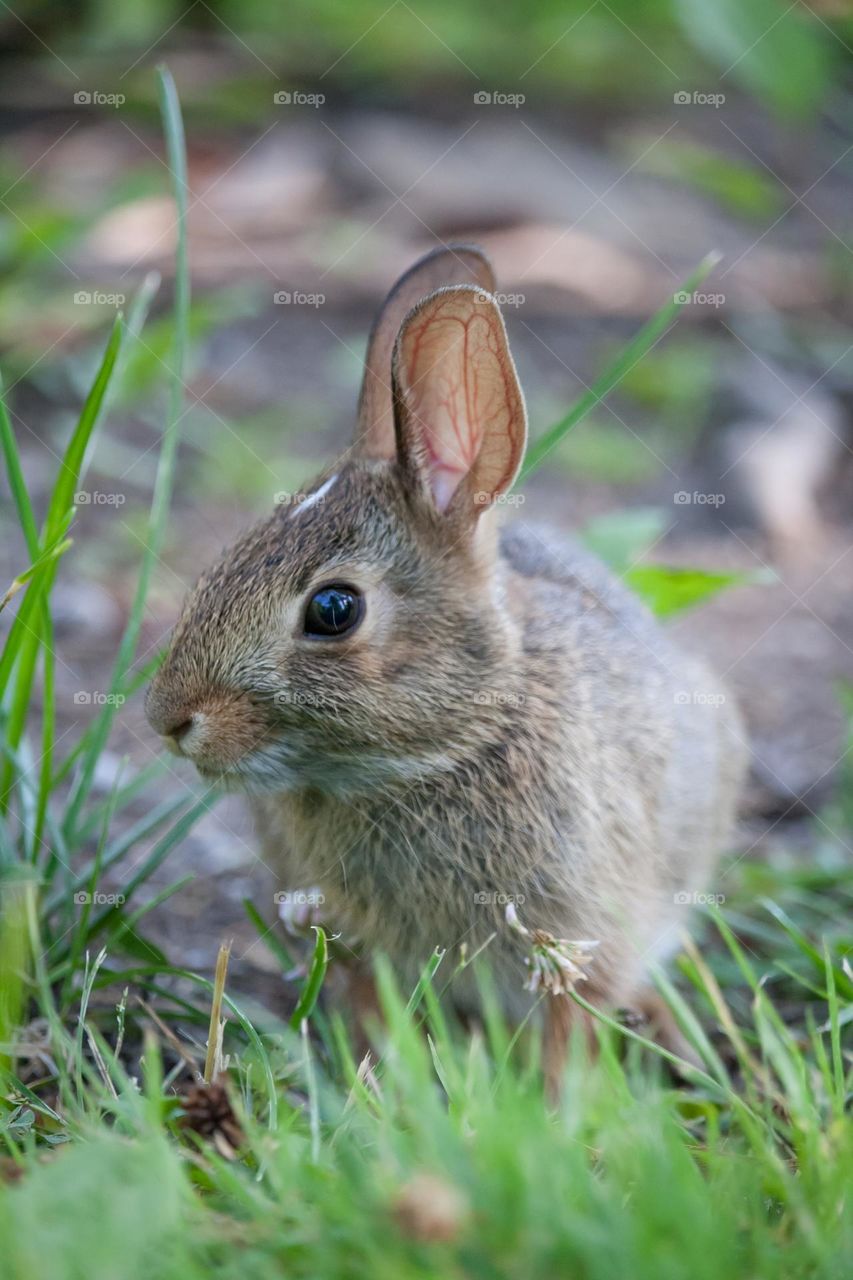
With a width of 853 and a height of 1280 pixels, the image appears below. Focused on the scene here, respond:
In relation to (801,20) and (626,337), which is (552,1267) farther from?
(801,20)

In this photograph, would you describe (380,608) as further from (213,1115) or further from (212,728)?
(213,1115)

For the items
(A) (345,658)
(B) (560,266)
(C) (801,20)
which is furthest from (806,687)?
(C) (801,20)

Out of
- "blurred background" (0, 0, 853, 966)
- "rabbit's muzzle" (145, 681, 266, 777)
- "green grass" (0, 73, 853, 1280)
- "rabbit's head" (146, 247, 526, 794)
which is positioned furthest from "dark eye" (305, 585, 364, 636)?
"blurred background" (0, 0, 853, 966)

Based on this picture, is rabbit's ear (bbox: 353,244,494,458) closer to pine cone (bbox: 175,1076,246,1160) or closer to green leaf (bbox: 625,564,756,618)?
green leaf (bbox: 625,564,756,618)

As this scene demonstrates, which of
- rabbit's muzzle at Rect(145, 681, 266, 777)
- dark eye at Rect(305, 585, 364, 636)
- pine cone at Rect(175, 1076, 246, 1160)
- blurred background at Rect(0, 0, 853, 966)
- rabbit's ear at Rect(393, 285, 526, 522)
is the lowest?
pine cone at Rect(175, 1076, 246, 1160)

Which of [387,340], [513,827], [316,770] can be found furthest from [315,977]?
[387,340]

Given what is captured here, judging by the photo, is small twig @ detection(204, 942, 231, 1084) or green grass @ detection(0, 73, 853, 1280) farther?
small twig @ detection(204, 942, 231, 1084)

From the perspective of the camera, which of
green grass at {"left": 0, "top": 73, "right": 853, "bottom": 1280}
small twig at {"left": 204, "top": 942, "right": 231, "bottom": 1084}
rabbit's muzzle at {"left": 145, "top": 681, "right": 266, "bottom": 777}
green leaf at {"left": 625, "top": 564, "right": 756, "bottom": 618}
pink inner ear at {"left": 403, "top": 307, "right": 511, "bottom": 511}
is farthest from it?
green leaf at {"left": 625, "top": 564, "right": 756, "bottom": 618}

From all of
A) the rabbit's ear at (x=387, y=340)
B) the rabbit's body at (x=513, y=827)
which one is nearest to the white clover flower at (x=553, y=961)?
the rabbit's body at (x=513, y=827)
